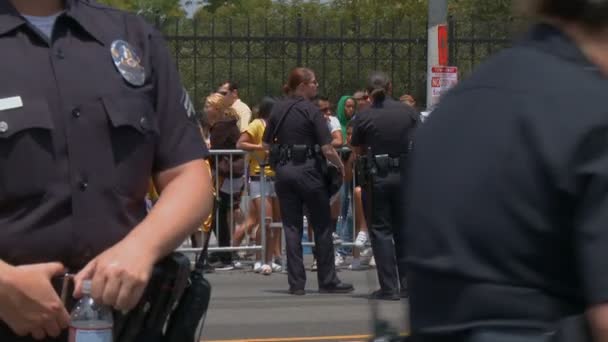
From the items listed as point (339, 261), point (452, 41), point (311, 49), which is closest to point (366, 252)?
point (339, 261)

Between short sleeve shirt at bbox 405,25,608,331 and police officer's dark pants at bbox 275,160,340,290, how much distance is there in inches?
329

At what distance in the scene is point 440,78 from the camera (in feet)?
41.7

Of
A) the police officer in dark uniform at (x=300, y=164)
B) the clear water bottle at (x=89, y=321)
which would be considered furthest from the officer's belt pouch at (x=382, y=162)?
the clear water bottle at (x=89, y=321)

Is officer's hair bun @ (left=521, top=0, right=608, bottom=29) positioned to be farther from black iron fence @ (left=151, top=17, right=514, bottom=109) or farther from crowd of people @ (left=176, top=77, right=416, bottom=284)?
black iron fence @ (left=151, top=17, right=514, bottom=109)

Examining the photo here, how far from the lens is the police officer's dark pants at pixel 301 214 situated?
33.8 feet

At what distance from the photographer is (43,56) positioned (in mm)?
2682

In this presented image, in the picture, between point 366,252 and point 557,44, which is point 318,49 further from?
point 557,44

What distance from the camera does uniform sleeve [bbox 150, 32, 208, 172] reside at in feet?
9.21

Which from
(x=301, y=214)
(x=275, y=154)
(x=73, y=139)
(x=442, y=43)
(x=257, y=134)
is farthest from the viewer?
(x=442, y=43)

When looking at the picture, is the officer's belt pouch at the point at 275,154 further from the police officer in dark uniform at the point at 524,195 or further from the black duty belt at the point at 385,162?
the police officer in dark uniform at the point at 524,195

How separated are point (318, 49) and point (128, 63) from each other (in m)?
17.6

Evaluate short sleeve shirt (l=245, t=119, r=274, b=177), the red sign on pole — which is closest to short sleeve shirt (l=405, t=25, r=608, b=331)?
short sleeve shirt (l=245, t=119, r=274, b=177)

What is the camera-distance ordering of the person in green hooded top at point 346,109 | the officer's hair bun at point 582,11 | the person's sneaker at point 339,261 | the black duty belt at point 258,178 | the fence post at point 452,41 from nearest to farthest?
the officer's hair bun at point 582,11, the black duty belt at point 258,178, the person's sneaker at point 339,261, the person in green hooded top at point 346,109, the fence post at point 452,41

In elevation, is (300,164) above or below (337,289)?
above
